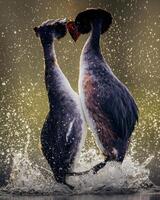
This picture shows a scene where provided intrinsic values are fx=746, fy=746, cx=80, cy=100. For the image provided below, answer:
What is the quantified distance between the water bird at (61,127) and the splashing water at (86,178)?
155mm

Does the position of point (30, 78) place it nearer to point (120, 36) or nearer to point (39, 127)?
point (39, 127)

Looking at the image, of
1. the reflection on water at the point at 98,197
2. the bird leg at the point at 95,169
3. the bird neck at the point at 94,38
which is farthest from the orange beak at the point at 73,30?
the reflection on water at the point at 98,197

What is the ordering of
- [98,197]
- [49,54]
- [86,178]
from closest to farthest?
[98,197]
[86,178]
[49,54]

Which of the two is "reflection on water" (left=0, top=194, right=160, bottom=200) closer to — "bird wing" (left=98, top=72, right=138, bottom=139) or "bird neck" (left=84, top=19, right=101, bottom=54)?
"bird wing" (left=98, top=72, right=138, bottom=139)

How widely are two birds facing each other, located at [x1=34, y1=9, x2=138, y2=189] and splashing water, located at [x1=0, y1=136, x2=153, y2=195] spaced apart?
0.12m

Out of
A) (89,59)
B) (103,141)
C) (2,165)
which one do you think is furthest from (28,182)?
(89,59)

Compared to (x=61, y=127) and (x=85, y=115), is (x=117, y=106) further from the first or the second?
(x=61, y=127)

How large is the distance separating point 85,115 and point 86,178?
921 millimetres

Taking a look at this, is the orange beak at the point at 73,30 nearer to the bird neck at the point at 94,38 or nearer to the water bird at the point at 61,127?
the bird neck at the point at 94,38

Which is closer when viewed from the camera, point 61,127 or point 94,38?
point 61,127

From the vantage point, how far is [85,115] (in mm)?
10961

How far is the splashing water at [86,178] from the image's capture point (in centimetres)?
1069

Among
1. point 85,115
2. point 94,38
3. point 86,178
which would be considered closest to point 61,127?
point 85,115

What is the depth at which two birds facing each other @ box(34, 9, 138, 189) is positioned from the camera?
429 inches
